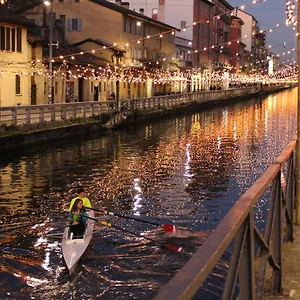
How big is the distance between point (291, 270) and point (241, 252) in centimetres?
333

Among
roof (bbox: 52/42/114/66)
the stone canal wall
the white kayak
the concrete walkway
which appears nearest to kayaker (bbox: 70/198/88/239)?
the white kayak

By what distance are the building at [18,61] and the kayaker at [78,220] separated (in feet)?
92.4

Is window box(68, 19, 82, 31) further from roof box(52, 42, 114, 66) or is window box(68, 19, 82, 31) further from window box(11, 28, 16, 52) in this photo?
window box(11, 28, 16, 52)

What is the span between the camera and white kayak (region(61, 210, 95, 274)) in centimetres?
1137

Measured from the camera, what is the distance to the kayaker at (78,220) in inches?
501

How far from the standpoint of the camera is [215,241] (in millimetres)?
3225

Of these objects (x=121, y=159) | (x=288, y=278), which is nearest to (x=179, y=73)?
(x=121, y=159)

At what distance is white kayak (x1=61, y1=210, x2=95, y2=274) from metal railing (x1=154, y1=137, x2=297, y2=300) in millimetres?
5159

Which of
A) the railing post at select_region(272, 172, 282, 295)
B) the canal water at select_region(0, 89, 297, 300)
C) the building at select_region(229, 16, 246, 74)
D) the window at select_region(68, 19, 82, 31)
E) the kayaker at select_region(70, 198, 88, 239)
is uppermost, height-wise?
the building at select_region(229, 16, 246, 74)

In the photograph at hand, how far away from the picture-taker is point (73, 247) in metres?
11.9

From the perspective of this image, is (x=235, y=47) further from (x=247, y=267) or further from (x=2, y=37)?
(x=247, y=267)

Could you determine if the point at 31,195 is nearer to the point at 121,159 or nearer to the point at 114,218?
the point at 114,218

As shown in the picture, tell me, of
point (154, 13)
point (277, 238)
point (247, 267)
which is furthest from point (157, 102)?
point (247, 267)

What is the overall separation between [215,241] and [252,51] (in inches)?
6746
